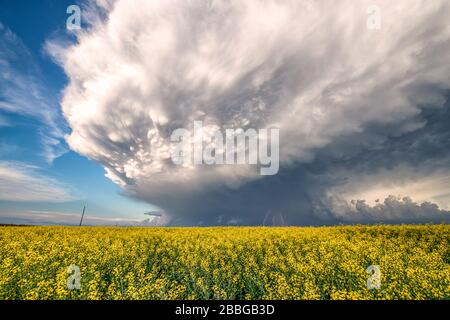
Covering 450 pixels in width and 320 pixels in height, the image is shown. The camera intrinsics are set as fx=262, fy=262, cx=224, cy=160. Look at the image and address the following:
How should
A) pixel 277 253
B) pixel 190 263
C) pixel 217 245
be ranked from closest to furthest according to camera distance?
pixel 190 263 → pixel 277 253 → pixel 217 245

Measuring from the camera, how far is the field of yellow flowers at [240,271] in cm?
858

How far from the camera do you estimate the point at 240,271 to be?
40.7ft

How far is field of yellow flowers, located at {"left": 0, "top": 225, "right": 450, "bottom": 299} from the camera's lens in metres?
8.58

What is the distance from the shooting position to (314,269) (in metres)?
11.3

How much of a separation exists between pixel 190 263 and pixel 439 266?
1165 centimetres

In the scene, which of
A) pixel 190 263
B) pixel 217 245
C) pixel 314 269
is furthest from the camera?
pixel 217 245

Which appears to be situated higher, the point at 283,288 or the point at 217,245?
the point at 217,245
